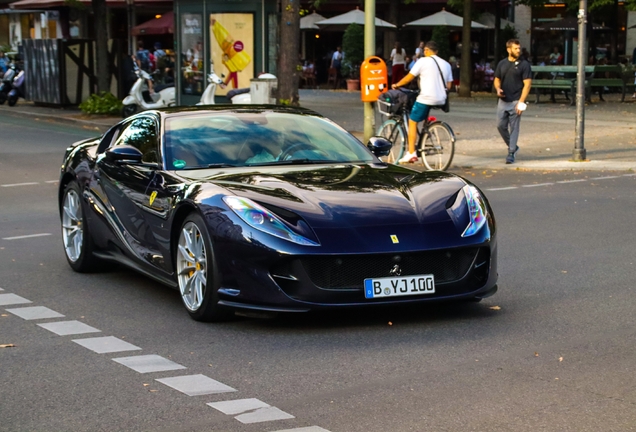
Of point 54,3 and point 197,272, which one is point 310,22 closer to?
point 54,3

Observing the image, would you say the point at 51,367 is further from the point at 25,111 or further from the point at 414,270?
the point at 25,111

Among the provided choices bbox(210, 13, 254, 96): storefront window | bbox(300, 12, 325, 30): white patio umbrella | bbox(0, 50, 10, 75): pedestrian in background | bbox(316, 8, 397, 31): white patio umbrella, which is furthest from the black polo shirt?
bbox(300, 12, 325, 30): white patio umbrella

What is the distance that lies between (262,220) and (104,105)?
76.1ft

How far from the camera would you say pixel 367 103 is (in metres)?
19.9

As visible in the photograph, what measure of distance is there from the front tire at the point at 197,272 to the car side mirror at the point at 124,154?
2.88ft

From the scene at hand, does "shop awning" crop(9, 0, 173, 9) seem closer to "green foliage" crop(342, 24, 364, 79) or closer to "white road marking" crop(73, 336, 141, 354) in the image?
"green foliage" crop(342, 24, 364, 79)

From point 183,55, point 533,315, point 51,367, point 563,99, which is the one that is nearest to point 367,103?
point 183,55

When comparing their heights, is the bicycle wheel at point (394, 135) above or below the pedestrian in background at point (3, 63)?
below

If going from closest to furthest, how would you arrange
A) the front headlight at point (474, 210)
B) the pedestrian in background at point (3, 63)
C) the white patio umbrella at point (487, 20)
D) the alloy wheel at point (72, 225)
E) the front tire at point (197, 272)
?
1. the front tire at point (197, 272)
2. the front headlight at point (474, 210)
3. the alloy wheel at point (72, 225)
4. the pedestrian in background at point (3, 63)
5. the white patio umbrella at point (487, 20)

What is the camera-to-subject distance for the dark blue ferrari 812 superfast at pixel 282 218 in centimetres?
684

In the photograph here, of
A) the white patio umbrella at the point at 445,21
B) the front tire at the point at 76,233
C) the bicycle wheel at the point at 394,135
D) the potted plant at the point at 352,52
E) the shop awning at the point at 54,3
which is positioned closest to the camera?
the front tire at the point at 76,233

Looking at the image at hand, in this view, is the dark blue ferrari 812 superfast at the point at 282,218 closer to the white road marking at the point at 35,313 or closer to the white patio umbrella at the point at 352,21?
the white road marking at the point at 35,313

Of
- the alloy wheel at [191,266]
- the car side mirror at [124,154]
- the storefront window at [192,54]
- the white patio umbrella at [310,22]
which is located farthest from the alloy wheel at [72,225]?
→ the white patio umbrella at [310,22]

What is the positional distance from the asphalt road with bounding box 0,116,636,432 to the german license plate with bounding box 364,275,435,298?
0.80 feet
